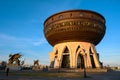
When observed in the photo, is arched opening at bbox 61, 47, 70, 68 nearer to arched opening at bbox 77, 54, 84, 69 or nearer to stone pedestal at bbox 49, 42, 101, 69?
stone pedestal at bbox 49, 42, 101, 69

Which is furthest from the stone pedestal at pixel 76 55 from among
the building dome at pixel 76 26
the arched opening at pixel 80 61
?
the building dome at pixel 76 26

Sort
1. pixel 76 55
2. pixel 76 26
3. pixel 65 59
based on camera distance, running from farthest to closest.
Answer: pixel 65 59 → pixel 76 55 → pixel 76 26

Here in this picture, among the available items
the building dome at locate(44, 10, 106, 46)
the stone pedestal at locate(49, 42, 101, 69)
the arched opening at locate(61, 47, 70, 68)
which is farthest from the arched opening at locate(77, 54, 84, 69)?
the building dome at locate(44, 10, 106, 46)

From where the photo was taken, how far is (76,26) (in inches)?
2109

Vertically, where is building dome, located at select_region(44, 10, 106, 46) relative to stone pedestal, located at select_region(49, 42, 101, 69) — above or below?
above

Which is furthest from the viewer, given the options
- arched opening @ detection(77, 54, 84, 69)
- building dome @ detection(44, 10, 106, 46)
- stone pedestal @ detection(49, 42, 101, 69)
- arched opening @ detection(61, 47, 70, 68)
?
arched opening @ detection(61, 47, 70, 68)

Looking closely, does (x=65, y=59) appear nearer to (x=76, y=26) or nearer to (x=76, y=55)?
(x=76, y=55)

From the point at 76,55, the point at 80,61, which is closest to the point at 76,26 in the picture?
the point at 76,55

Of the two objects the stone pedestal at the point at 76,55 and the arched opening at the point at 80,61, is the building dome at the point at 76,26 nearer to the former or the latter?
the stone pedestal at the point at 76,55

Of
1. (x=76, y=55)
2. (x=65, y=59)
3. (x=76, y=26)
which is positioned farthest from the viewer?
(x=65, y=59)

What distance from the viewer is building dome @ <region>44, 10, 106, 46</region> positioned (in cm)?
5375

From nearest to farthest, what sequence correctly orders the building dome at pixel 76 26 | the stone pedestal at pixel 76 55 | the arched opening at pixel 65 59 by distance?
the building dome at pixel 76 26 < the stone pedestal at pixel 76 55 < the arched opening at pixel 65 59

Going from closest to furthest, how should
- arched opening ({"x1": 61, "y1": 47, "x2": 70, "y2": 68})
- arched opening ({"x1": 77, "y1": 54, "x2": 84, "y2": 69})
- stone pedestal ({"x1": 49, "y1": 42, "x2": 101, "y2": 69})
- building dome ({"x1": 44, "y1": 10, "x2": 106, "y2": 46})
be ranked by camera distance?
building dome ({"x1": 44, "y1": 10, "x2": 106, "y2": 46})
stone pedestal ({"x1": 49, "y1": 42, "x2": 101, "y2": 69})
arched opening ({"x1": 77, "y1": 54, "x2": 84, "y2": 69})
arched opening ({"x1": 61, "y1": 47, "x2": 70, "y2": 68})

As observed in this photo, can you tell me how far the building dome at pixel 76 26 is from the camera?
5375 centimetres
